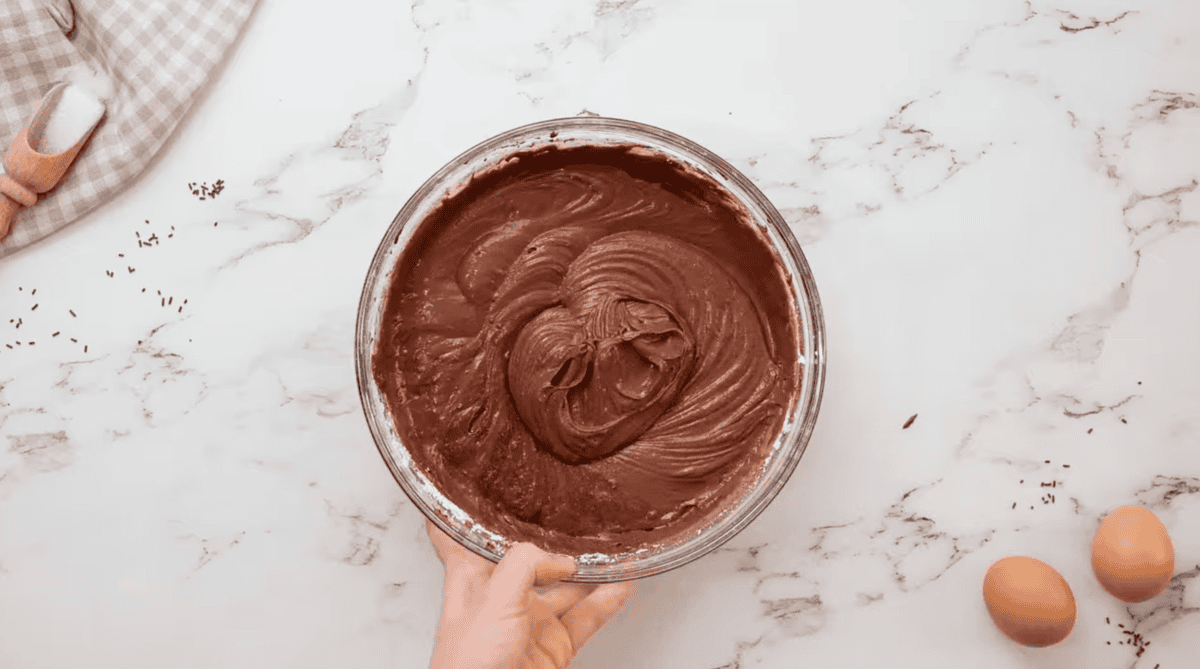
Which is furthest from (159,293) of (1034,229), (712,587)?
(1034,229)

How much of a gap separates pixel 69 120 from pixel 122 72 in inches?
7.0

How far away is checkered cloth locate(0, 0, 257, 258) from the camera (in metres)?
1.97

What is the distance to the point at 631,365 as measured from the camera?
170 centimetres

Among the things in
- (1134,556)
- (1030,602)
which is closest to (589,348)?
(1030,602)

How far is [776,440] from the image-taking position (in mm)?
1795

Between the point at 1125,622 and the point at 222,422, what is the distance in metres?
2.41

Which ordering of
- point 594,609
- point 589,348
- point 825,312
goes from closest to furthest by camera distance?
point 589,348, point 594,609, point 825,312

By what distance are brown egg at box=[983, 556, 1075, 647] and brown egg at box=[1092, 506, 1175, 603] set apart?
4.2 inches

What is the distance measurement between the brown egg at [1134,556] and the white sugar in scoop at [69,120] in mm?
2772

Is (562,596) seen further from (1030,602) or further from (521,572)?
(1030,602)

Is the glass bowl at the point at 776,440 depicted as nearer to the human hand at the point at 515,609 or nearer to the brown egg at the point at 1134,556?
the human hand at the point at 515,609

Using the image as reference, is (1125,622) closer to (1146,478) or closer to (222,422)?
(1146,478)

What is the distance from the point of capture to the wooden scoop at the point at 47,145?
76.0 inches

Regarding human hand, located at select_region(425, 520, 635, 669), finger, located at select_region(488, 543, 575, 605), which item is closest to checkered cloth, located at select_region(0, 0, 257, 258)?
human hand, located at select_region(425, 520, 635, 669)
